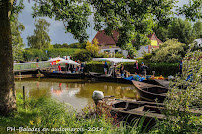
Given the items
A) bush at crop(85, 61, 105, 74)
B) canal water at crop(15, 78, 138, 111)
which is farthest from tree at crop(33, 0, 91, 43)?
bush at crop(85, 61, 105, 74)

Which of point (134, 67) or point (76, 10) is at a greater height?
point (76, 10)

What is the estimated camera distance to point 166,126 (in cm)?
394

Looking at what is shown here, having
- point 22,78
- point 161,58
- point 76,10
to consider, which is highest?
point 76,10

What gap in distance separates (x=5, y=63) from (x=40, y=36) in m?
47.2

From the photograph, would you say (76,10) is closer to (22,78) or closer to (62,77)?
(62,77)

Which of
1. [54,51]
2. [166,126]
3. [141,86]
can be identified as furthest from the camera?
[54,51]

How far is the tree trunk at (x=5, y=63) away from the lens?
6164 mm

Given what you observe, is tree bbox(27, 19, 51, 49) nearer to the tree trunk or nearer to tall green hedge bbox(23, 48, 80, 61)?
tall green hedge bbox(23, 48, 80, 61)

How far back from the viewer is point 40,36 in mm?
51094

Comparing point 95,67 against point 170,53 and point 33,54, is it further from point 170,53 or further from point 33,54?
point 33,54

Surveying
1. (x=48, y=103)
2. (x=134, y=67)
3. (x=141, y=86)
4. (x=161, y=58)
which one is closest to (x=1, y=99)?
(x=48, y=103)

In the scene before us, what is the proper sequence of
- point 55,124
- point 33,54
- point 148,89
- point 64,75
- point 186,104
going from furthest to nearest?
1. point 33,54
2. point 64,75
3. point 148,89
4. point 55,124
5. point 186,104

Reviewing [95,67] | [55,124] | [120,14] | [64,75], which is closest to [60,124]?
[55,124]

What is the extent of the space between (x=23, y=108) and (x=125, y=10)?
16.7 ft
